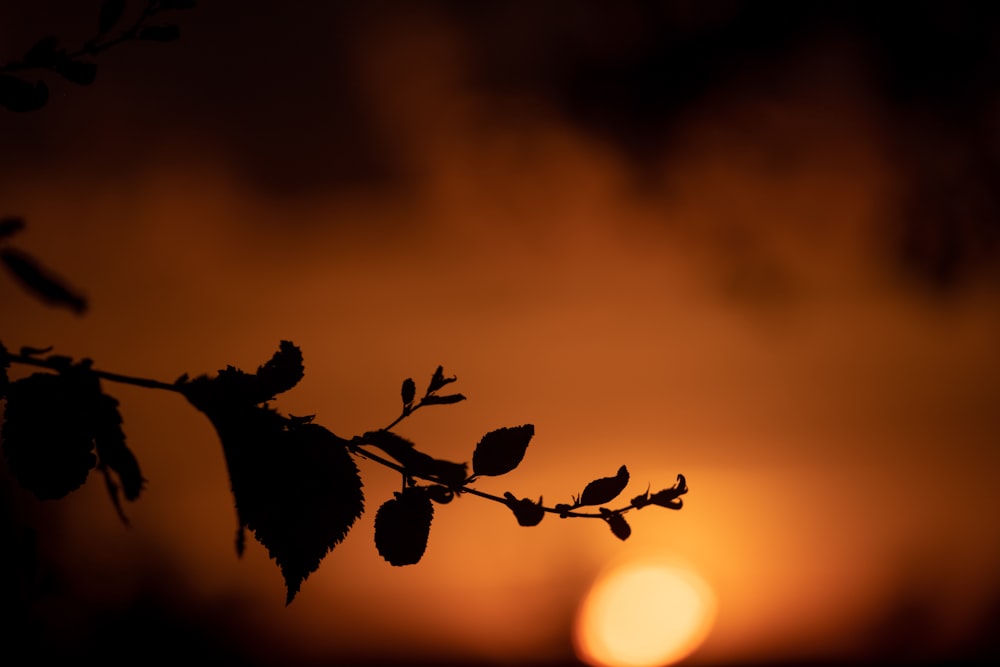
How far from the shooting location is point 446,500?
6.06 feet

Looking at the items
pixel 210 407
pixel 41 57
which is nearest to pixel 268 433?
pixel 210 407

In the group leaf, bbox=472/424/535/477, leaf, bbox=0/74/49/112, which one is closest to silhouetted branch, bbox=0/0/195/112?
leaf, bbox=0/74/49/112

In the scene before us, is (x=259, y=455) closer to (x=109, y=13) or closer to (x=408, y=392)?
(x=408, y=392)

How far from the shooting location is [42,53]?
1.86 m

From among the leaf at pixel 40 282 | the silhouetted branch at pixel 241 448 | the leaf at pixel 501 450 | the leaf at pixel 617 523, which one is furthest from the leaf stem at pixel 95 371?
the leaf at pixel 617 523

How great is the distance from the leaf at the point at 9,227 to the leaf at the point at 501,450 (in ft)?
3.16

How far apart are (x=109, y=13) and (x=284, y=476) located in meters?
1.03

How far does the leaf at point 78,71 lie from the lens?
6.26 feet

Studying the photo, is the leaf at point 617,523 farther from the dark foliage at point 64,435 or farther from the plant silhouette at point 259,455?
the dark foliage at point 64,435

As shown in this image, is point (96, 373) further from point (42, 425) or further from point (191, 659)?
point (191, 659)

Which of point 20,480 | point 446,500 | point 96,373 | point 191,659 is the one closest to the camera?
point 96,373

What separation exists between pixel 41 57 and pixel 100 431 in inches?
31.6

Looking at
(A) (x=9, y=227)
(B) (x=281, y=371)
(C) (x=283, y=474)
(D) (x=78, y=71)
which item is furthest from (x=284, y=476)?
(D) (x=78, y=71)

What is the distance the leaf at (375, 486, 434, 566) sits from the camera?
71.8 inches
